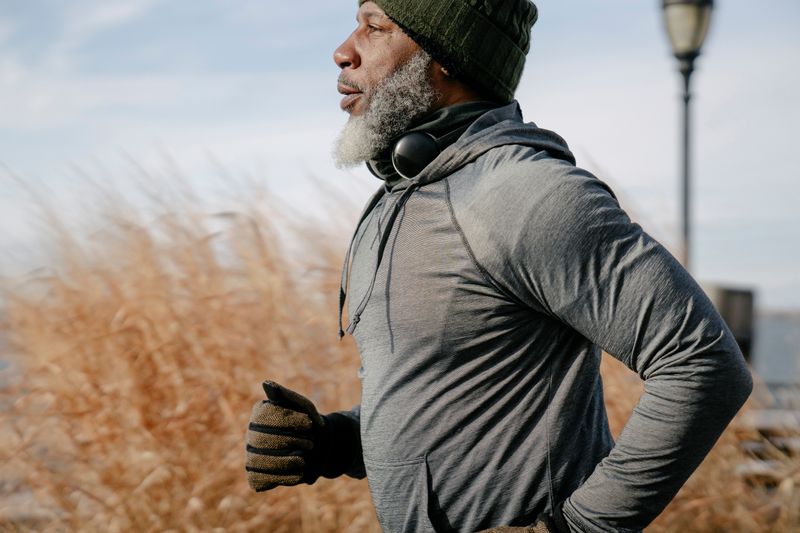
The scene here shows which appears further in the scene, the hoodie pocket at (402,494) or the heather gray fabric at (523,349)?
the hoodie pocket at (402,494)

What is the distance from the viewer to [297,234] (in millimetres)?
4441

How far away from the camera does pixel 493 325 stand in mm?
1661

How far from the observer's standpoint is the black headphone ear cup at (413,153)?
1.85 meters

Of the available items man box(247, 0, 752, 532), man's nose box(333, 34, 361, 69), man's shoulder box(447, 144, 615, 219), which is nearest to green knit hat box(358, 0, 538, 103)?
man box(247, 0, 752, 532)

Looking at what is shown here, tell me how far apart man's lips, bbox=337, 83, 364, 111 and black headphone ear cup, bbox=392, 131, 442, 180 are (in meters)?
0.22

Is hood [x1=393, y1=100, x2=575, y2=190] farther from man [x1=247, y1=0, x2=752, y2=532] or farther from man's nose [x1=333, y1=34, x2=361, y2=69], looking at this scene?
man's nose [x1=333, y1=34, x2=361, y2=69]

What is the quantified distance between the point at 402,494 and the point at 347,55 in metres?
0.92

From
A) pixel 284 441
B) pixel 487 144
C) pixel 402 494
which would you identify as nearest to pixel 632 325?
pixel 487 144

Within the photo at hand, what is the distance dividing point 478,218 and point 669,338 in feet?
1.22

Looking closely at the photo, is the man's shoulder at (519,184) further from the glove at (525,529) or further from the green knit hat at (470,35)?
the glove at (525,529)

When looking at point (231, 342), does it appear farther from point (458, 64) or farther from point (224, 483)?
point (458, 64)

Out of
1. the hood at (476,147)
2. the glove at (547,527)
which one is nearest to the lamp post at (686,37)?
the hood at (476,147)

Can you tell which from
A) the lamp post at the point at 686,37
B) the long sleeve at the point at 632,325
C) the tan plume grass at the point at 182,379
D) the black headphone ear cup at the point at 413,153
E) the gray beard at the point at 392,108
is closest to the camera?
the long sleeve at the point at 632,325

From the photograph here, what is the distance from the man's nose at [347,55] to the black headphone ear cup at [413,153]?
10.2 inches
